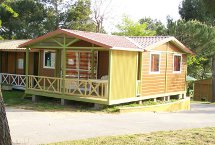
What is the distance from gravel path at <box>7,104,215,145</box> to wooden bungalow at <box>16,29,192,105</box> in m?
1.73

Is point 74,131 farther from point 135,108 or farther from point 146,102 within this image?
point 146,102

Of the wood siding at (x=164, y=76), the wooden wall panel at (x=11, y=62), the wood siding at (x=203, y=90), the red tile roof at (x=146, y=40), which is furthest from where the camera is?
the wood siding at (x=203, y=90)

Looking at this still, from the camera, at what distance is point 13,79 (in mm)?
22406

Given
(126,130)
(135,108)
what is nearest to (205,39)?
(135,108)

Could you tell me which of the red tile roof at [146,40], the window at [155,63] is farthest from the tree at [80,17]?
the window at [155,63]

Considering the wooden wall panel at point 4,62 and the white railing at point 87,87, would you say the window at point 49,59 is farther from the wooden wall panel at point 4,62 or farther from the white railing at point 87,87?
the wooden wall panel at point 4,62

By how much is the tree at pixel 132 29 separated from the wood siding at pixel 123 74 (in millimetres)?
27652

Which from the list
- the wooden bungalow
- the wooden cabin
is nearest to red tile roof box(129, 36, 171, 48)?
the wooden bungalow

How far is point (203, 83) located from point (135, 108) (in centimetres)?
1897

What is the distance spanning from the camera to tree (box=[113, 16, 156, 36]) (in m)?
44.1

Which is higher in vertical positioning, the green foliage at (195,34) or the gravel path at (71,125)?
the green foliage at (195,34)

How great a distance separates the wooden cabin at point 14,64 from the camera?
22.2 m

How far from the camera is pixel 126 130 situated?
10.6 meters

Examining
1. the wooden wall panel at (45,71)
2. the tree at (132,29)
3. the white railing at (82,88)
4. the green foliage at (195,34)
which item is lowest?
the white railing at (82,88)
